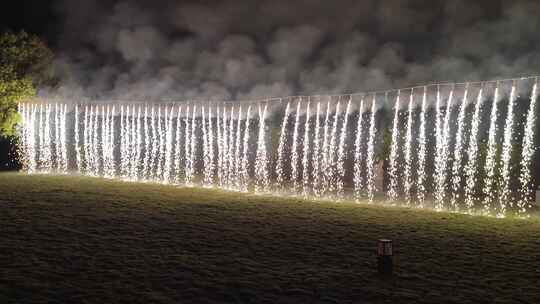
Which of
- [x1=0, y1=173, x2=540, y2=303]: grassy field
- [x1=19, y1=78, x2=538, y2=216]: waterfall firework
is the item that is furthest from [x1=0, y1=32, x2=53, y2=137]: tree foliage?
[x1=0, y1=173, x2=540, y2=303]: grassy field

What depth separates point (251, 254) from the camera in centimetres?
625

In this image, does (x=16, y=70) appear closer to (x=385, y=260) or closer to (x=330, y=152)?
(x=330, y=152)

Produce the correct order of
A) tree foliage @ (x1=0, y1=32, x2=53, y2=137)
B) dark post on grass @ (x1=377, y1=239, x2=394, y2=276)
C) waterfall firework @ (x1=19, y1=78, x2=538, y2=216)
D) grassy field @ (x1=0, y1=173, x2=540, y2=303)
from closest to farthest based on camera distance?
1. grassy field @ (x1=0, y1=173, x2=540, y2=303)
2. dark post on grass @ (x1=377, y1=239, x2=394, y2=276)
3. waterfall firework @ (x1=19, y1=78, x2=538, y2=216)
4. tree foliage @ (x1=0, y1=32, x2=53, y2=137)

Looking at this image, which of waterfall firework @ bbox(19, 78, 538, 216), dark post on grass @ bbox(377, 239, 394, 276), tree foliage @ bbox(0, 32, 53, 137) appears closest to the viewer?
dark post on grass @ bbox(377, 239, 394, 276)

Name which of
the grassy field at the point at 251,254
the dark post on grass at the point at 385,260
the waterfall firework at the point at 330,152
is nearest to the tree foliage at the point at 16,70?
the waterfall firework at the point at 330,152

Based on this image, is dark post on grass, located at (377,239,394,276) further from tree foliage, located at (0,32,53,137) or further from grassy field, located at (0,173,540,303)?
tree foliage, located at (0,32,53,137)

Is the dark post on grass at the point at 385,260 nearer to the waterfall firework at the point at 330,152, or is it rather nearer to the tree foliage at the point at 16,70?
the waterfall firework at the point at 330,152

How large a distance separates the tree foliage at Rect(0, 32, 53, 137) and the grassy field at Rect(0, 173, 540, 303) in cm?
972

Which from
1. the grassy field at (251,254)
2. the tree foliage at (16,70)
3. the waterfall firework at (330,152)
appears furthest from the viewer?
the tree foliage at (16,70)

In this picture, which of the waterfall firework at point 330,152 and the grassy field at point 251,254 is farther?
the waterfall firework at point 330,152

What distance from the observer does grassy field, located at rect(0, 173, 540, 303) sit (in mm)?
4707

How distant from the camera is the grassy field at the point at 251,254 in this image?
15.4 ft

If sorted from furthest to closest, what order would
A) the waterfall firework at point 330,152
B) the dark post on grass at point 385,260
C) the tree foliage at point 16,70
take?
1. the tree foliage at point 16,70
2. the waterfall firework at point 330,152
3. the dark post on grass at point 385,260

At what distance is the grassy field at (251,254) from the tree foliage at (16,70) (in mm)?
9721
